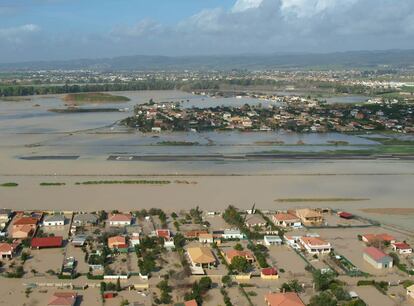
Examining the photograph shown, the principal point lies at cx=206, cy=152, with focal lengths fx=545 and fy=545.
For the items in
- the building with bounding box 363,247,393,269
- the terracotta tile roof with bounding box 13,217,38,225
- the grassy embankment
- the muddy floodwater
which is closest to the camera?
the building with bounding box 363,247,393,269

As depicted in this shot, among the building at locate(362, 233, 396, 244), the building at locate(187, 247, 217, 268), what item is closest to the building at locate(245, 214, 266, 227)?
the building at locate(187, 247, 217, 268)

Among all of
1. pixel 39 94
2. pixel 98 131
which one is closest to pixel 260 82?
pixel 39 94

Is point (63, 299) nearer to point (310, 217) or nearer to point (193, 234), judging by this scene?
point (193, 234)

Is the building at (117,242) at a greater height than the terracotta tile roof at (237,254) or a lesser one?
lesser

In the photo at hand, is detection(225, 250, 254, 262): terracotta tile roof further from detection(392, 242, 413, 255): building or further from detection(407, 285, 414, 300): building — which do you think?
detection(392, 242, 413, 255): building

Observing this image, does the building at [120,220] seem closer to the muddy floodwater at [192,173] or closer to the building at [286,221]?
the muddy floodwater at [192,173]

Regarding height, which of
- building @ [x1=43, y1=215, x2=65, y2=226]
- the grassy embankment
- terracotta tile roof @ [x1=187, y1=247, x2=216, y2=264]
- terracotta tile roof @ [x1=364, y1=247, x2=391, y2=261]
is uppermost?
terracotta tile roof @ [x1=364, y1=247, x2=391, y2=261]

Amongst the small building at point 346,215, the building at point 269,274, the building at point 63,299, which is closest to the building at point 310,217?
the small building at point 346,215
